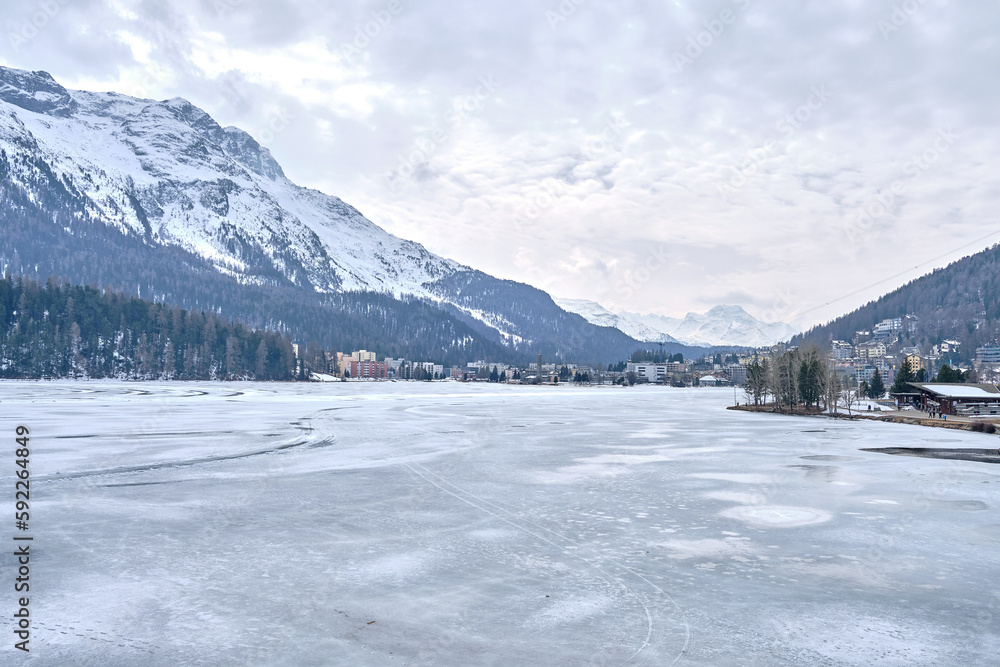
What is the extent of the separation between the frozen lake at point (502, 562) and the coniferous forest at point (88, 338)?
168 metres

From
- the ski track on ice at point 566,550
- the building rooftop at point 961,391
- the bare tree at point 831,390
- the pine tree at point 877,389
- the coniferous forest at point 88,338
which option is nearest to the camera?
the ski track on ice at point 566,550

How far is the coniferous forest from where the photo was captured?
16338 centimetres

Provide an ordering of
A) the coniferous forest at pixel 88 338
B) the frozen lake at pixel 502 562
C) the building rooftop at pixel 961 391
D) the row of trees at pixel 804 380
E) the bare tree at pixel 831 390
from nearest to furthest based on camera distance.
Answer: the frozen lake at pixel 502 562, the building rooftop at pixel 961 391, the bare tree at pixel 831 390, the row of trees at pixel 804 380, the coniferous forest at pixel 88 338

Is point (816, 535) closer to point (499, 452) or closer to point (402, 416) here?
point (499, 452)

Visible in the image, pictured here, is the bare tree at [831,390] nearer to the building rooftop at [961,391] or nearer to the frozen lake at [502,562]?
the building rooftop at [961,391]

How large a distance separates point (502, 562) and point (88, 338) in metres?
200

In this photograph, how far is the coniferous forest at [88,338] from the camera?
536 feet

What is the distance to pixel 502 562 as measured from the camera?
41.8ft

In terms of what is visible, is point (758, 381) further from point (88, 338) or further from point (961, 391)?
point (88, 338)

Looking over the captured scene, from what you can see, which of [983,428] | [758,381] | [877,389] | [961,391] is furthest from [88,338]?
[983,428]

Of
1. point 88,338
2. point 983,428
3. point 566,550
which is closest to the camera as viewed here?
point 566,550

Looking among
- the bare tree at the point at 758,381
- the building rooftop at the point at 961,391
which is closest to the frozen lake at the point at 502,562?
the building rooftop at the point at 961,391

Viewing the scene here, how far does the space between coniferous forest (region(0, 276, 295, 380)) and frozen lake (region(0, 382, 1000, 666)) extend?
16799cm

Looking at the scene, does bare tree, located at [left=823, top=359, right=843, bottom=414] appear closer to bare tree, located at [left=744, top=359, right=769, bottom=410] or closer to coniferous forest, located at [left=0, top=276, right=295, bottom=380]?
bare tree, located at [left=744, top=359, right=769, bottom=410]
